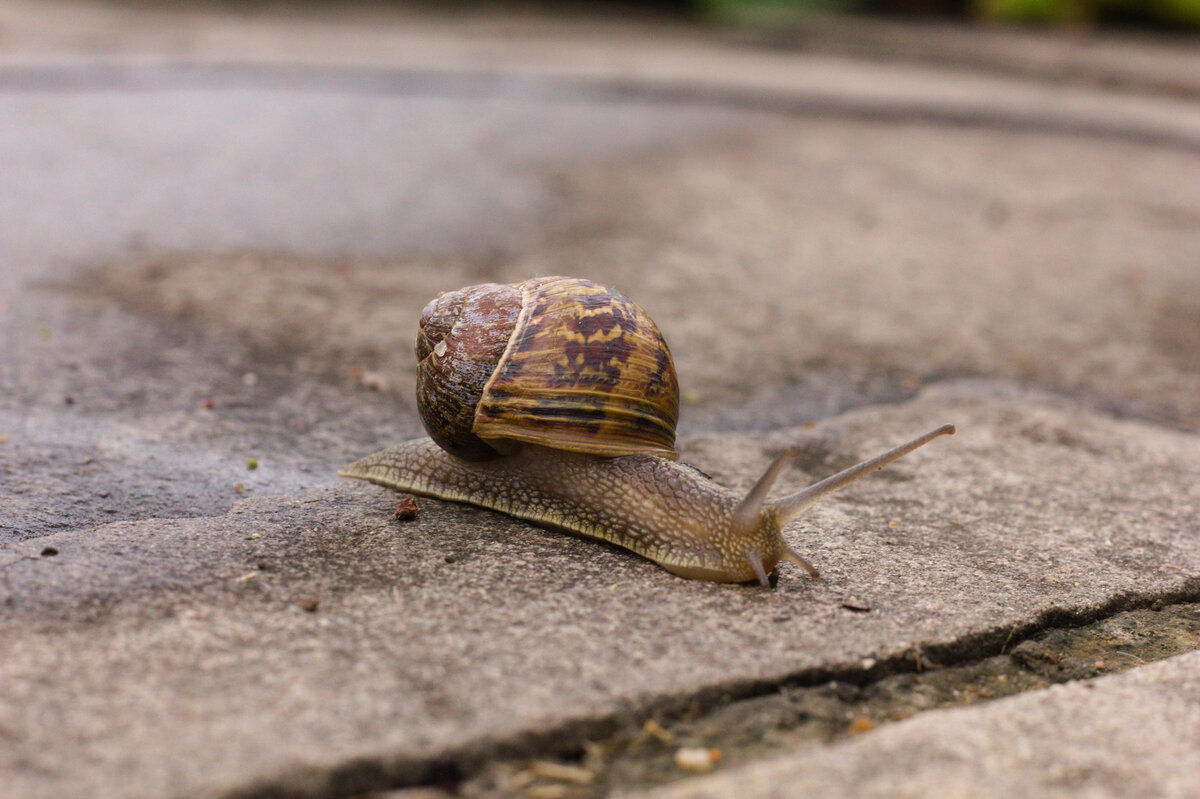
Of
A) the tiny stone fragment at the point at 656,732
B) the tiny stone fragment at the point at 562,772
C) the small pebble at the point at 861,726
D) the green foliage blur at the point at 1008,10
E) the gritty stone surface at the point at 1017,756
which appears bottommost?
the tiny stone fragment at the point at 562,772

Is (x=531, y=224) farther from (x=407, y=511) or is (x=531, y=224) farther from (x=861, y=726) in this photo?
(x=861, y=726)

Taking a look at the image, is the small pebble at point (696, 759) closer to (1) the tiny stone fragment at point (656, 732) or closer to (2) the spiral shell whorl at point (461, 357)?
(1) the tiny stone fragment at point (656, 732)

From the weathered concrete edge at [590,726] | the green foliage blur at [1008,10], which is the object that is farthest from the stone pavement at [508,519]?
the green foliage blur at [1008,10]

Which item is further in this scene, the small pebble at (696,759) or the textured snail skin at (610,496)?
the textured snail skin at (610,496)

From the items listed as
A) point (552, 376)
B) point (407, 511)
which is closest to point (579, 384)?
point (552, 376)

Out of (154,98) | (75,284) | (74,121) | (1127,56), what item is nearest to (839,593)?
(75,284)

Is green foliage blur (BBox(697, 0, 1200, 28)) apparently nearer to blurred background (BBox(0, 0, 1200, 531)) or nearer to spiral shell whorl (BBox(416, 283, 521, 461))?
blurred background (BBox(0, 0, 1200, 531))

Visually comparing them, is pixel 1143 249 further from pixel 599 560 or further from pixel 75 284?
pixel 75 284
